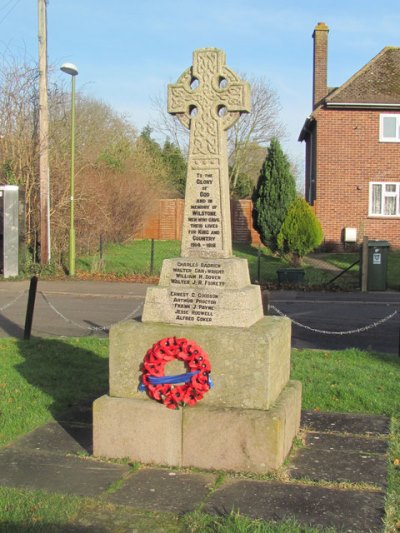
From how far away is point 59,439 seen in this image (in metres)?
5.39

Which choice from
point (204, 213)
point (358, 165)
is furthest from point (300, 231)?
point (204, 213)

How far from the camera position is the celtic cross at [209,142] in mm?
5289

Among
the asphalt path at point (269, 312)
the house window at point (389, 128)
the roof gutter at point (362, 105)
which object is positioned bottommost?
the asphalt path at point (269, 312)

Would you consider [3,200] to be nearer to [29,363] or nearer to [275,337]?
[29,363]

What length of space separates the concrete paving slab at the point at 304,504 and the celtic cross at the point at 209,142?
1.88 metres

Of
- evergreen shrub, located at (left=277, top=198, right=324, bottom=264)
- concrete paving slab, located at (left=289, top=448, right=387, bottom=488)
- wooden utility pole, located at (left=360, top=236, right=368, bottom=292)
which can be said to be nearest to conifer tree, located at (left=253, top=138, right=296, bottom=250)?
evergreen shrub, located at (left=277, top=198, right=324, bottom=264)

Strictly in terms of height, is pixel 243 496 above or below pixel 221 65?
below

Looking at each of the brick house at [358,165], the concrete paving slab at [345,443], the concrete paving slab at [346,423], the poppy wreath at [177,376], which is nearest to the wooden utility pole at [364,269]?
→ the brick house at [358,165]

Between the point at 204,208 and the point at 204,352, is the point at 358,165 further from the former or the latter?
the point at 204,352

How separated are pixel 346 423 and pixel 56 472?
2.67m

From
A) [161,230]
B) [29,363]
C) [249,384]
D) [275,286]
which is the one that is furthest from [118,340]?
[161,230]

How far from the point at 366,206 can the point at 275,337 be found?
910 inches

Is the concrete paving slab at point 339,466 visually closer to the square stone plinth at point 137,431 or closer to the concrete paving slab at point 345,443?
the concrete paving slab at point 345,443

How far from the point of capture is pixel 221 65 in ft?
17.4
